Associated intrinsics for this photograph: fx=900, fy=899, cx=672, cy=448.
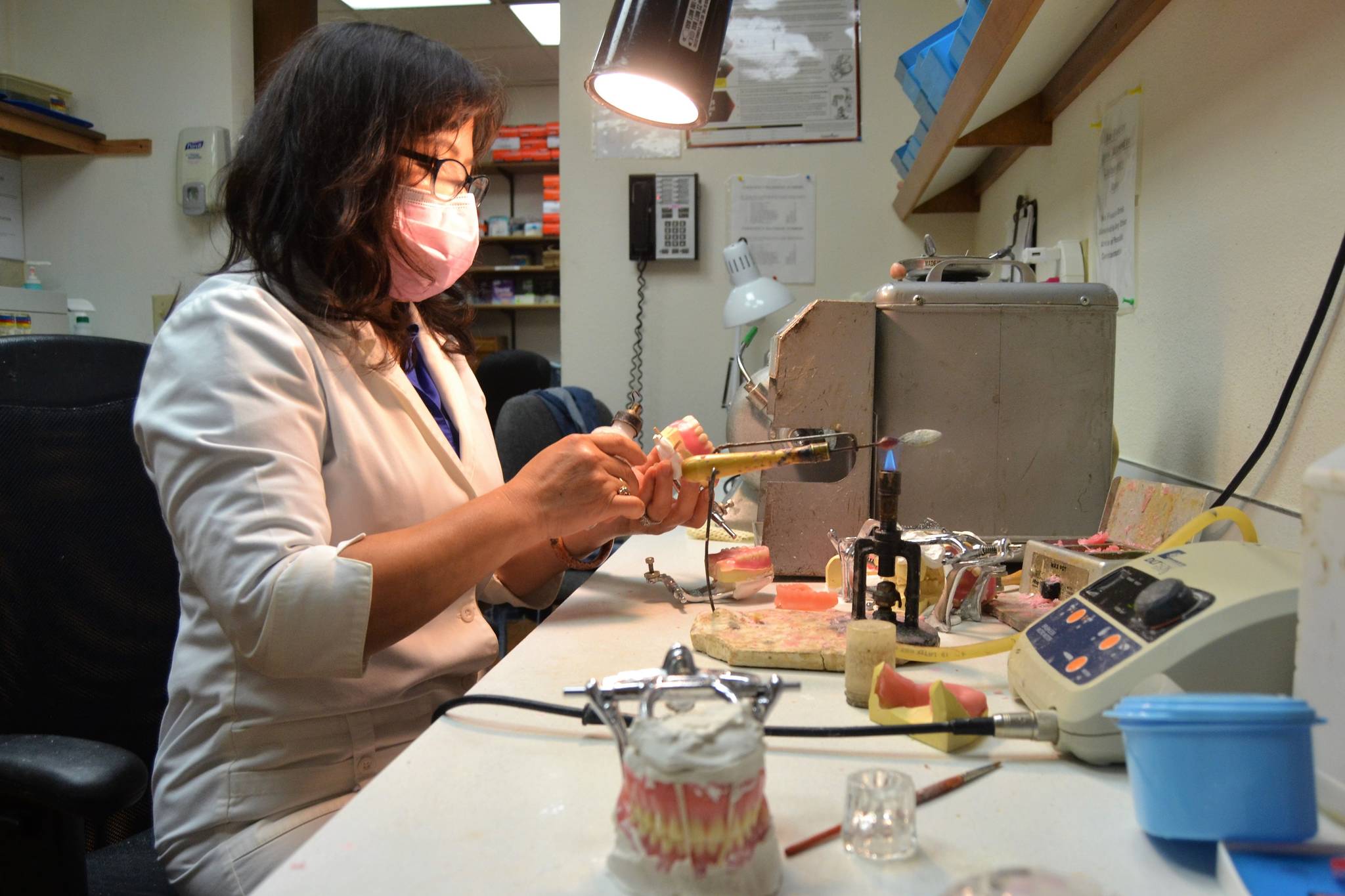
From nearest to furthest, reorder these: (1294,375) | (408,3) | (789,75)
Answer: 1. (1294,375)
2. (789,75)
3. (408,3)

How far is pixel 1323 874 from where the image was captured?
438 millimetres

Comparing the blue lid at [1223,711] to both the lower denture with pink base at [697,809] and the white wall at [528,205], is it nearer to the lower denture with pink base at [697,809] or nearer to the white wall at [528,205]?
the lower denture with pink base at [697,809]

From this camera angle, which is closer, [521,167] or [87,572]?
[87,572]

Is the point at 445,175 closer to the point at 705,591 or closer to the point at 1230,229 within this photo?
the point at 705,591

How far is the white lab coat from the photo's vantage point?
0.79 metres

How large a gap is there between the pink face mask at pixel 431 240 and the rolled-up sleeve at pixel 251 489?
0.67ft

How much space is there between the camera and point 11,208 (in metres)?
3.53

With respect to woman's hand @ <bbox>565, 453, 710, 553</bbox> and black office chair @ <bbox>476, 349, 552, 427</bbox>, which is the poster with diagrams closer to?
black office chair @ <bbox>476, 349, 552, 427</bbox>

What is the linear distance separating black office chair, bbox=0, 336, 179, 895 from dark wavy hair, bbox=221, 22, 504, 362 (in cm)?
25

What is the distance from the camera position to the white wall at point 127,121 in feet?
11.1

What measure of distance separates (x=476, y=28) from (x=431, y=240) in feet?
12.7

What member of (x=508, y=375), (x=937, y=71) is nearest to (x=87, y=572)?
(x=937, y=71)

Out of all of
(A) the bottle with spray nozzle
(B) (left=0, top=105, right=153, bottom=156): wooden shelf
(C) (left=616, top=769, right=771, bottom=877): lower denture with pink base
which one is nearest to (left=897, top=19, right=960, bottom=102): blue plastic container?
(C) (left=616, top=769, right=771, bottom=877): lower denture with pink base

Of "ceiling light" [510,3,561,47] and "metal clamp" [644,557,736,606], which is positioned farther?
"ceiling light" [510,3,561,47]
